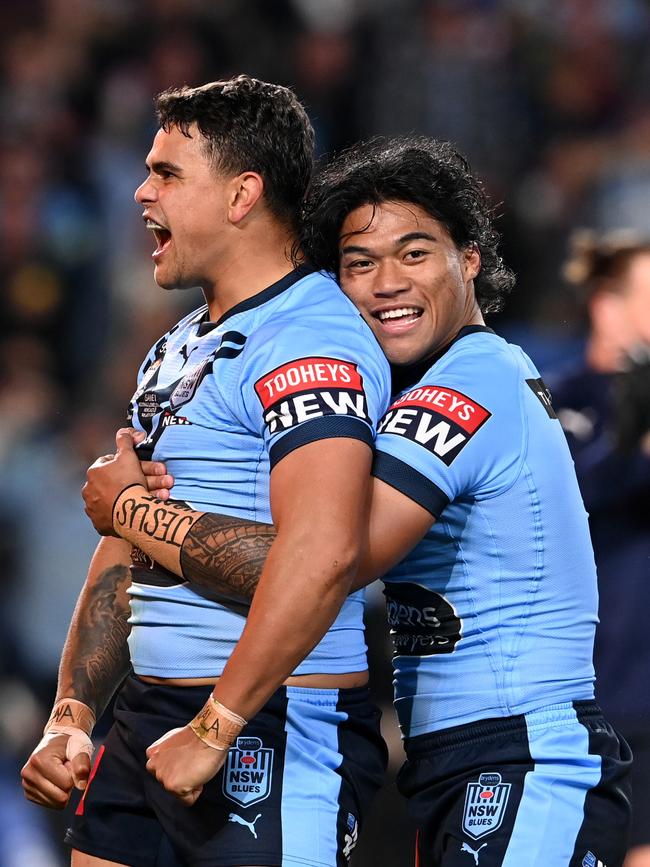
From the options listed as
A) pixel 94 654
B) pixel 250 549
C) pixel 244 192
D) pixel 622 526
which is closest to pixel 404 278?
pixel 244 192

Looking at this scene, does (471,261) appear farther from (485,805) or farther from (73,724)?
(73,724)

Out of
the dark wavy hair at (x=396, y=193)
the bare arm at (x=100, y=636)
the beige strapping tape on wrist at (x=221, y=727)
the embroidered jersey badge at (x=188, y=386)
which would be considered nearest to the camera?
the beige strapping tape on wrist at (x=221, y=727)

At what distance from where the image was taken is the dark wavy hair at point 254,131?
9.65 ft

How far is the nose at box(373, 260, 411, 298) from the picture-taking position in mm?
2820

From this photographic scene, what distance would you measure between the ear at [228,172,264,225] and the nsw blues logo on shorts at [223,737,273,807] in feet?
3.68

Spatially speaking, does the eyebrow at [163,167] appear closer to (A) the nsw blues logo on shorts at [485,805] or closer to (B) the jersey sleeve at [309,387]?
(B) the jersey sleeve at [309,387]

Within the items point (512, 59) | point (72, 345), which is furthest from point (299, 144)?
point (512, 59)

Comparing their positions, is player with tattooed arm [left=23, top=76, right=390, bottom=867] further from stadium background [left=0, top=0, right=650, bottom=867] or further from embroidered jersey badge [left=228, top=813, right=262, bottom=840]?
stadium background [left=0, top=0, right=650, bottom=867]

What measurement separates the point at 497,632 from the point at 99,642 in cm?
97

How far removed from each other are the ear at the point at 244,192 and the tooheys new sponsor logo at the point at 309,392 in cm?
49

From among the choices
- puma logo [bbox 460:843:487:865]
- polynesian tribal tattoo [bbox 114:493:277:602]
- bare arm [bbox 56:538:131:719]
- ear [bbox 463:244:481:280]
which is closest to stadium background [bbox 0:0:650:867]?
bare arm [bbox 56:538:131:719]

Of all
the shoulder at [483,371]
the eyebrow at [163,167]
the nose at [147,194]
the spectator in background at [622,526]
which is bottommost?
the spectator in background at [622,526]

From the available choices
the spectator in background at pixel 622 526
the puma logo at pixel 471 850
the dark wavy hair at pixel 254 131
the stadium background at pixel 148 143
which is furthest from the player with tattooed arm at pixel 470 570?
the stadium background at pixel 148 143

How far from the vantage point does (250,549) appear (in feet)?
8.45
